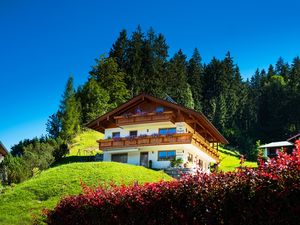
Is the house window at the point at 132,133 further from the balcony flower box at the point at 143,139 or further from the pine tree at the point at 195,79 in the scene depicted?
the pine tree at the point at 195,79

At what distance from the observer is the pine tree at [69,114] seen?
60062 mm

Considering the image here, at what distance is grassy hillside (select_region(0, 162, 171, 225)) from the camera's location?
65.4 ft

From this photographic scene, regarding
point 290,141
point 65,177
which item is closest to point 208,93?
point 290,141

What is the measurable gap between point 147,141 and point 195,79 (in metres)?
55.7

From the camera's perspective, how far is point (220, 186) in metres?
8.56

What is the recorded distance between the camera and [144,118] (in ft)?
135

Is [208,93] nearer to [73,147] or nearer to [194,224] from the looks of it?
[73,147]

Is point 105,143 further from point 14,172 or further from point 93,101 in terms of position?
point 93,101

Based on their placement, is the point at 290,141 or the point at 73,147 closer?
the point at 73,147

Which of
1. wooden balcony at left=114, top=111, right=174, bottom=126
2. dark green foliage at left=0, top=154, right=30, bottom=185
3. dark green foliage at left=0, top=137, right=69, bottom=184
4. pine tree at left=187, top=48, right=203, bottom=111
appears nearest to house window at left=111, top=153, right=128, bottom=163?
wooden balcony at left=114, top=111, right=174, bottom=126

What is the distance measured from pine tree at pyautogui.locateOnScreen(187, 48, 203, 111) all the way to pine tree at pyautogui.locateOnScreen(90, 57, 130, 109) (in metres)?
18.0

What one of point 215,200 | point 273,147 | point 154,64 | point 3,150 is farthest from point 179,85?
point 215,200

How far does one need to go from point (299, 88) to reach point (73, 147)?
51.3 m

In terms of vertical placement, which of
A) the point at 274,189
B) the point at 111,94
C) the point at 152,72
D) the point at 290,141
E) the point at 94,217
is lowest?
the point at 94,217
